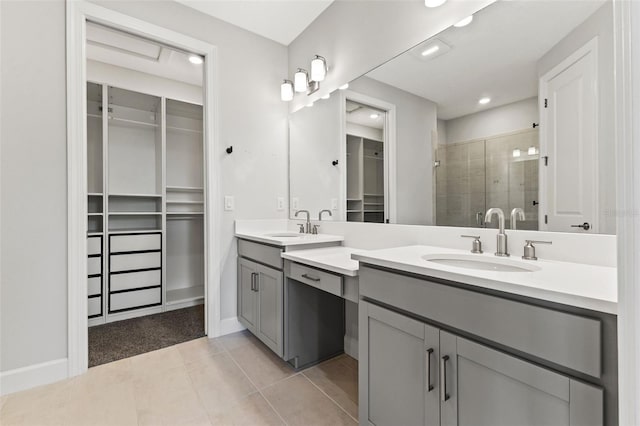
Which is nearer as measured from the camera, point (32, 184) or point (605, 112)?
point (605, 112)

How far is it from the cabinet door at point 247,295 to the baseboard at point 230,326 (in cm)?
9

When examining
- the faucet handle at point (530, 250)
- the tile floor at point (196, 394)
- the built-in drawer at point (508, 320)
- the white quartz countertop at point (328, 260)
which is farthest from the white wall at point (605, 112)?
the tile floor at point (196, 394)

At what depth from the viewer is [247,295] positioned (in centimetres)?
229

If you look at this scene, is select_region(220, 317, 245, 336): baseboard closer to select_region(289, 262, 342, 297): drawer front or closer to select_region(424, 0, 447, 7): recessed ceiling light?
select_region(289, 262, 342, 297): drawer front

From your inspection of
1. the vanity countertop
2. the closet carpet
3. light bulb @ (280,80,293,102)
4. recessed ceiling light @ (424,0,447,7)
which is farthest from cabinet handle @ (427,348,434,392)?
light bulb @ (280,80,293,102)

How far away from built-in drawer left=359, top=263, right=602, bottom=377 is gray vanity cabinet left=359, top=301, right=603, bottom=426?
44mm

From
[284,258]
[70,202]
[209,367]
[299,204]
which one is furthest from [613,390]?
[70,202]

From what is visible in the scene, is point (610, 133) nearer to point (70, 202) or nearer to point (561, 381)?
point (561, 381)

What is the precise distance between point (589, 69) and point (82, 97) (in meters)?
2.65

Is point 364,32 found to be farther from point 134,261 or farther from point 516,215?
point 134,261

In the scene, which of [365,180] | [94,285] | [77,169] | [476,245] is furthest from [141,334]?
[476,245]

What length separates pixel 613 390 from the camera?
2.11 feet

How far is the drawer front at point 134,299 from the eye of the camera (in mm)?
2738

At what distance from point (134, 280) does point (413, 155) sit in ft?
9.17
